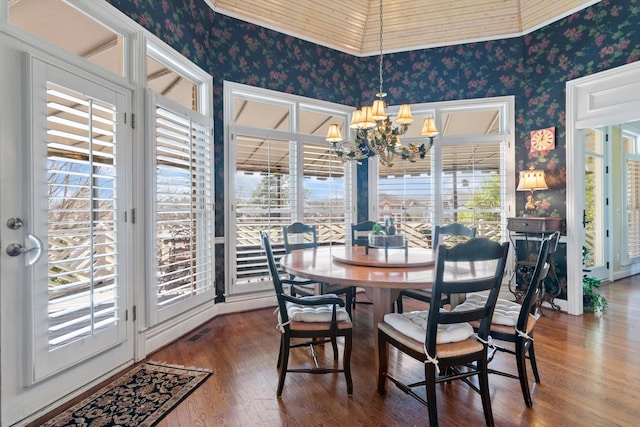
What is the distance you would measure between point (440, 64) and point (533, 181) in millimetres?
1968

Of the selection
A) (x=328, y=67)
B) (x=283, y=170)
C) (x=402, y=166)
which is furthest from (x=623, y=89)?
(x=283, y=170)

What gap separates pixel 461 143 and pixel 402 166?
0.82 m

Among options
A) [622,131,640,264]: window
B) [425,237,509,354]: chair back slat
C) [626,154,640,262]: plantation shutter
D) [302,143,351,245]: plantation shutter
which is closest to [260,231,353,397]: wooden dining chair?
[425,237,509,354]: chair back slat

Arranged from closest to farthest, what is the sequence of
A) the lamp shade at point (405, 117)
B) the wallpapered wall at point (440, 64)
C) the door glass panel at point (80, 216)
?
the door glass panel at point (80, 216), the lamp shade at point (405, 117), the wallpapered wall at point (440, 64)

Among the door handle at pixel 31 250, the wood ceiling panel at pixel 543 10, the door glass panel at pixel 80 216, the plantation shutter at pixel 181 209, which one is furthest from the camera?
the wood ceiling panel at pixel 543 10

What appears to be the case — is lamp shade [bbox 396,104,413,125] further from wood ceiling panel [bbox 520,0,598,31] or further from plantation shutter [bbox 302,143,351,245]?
wood ceiling panel [bbox 520,0,598,31]

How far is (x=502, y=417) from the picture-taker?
6.57ft

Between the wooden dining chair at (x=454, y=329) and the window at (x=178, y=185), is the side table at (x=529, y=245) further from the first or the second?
the window at (x=178, y=185)

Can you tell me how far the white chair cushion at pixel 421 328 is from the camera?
1917 millimetres

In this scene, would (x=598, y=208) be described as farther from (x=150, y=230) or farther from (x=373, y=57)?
(x=150, y=230)

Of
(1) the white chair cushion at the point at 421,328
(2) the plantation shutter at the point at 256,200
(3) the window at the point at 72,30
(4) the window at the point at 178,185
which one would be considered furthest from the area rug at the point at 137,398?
(3) the window at the point at 72,30

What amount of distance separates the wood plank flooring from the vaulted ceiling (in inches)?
140

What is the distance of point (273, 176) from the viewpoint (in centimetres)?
422

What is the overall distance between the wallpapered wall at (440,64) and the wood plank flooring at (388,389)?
129 centimetres
